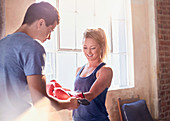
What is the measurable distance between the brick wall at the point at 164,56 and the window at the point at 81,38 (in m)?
0.60

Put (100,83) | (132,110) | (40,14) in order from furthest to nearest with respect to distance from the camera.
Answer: (132,110) < (100,83) < (40,14)

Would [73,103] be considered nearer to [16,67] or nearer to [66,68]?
[16,67]

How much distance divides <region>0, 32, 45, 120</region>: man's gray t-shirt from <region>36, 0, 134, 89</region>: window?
1579 mm

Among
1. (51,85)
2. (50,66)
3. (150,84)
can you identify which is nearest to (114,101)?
(150,84)

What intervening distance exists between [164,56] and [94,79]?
2366mm

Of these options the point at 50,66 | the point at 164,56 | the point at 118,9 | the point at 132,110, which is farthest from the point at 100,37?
the point at 164,56

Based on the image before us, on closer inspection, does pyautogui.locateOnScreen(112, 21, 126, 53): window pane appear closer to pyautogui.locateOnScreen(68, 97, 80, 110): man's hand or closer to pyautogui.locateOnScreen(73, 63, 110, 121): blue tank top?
pyautogui.locateOnScreen(73, 63, 110, 121): blue tank top

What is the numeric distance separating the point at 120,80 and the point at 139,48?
2.37 feet

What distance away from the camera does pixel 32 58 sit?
1.06 metres

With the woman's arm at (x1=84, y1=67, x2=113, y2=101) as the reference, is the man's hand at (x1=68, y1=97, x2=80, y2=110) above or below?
below

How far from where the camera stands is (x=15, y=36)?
1.11 meters

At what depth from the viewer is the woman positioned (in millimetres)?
1681

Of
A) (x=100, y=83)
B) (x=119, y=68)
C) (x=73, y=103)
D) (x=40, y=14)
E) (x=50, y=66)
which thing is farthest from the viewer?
(x=119, y=68)

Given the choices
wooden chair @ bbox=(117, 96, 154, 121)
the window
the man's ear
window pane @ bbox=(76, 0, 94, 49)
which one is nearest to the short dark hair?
the man's ear
